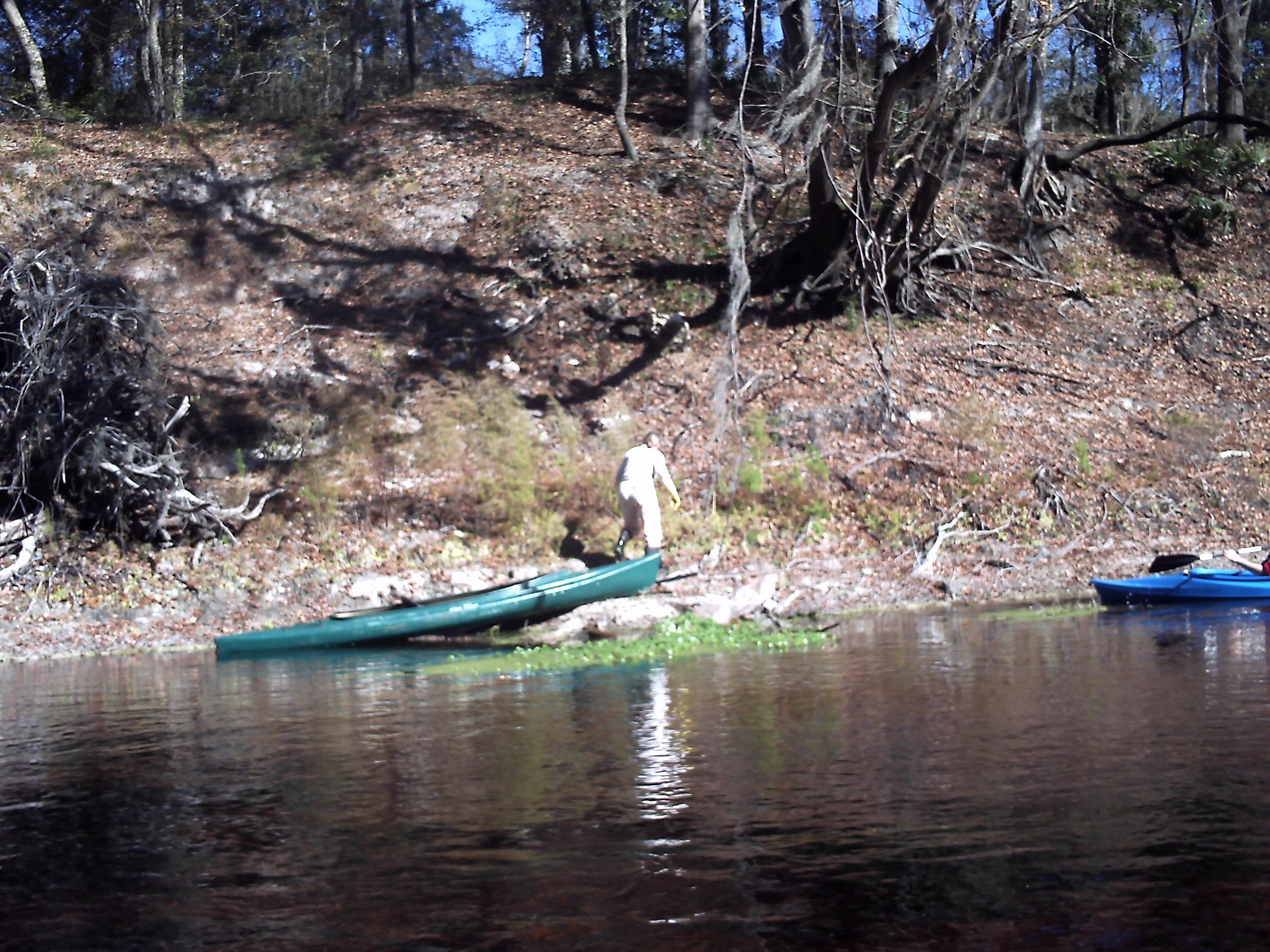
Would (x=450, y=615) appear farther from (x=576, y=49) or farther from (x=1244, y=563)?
(x=576, y=49)

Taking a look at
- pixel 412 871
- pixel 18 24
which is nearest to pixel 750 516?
pixel 412 871

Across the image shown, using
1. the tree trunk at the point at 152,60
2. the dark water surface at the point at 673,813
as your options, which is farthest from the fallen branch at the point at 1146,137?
the tree trunk at the point at 152,60

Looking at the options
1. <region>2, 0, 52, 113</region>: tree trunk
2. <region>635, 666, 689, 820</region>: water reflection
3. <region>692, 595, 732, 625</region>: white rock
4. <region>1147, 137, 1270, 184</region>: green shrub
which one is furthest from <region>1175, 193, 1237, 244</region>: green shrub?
<region>2, 0, 52, 113</region>: tree trunk

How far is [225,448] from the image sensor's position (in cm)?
1953

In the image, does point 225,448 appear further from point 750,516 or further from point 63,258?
point 750,516

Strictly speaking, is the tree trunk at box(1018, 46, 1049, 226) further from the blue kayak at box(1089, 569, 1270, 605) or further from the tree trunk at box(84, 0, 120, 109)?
the tree trunk at box(84, 0, 120, 109)

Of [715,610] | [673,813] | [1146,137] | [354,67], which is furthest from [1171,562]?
[354,67]

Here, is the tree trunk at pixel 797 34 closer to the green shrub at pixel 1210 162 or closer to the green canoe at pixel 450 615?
the green canoe at pixel 450 615

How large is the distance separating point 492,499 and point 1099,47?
19.5 metres

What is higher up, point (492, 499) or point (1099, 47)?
point (1099, 47)

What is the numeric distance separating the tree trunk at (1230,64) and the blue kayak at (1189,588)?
15.1 metres

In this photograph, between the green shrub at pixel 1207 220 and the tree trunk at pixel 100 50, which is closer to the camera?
the green shrub at pixel 1207 220

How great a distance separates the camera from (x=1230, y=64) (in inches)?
1010

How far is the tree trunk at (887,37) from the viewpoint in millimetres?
16828
